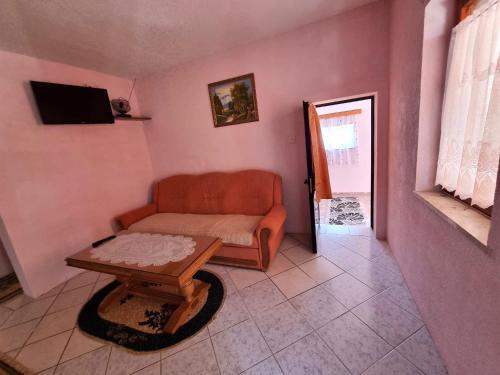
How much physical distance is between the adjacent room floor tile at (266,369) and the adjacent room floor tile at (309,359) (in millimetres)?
36

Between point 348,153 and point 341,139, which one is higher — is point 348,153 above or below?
below

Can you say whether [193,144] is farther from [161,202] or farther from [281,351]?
[281,351]

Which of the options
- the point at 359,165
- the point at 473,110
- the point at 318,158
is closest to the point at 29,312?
the point at 318,158

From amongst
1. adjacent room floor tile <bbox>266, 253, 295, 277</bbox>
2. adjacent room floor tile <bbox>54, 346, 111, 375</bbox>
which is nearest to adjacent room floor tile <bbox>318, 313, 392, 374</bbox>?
adjacent room floor tile <bbox>266, 253, 295, 277</bbox>

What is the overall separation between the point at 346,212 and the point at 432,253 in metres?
2.52

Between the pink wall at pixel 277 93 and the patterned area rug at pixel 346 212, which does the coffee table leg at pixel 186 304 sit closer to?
the pink wall at pixel 277 93

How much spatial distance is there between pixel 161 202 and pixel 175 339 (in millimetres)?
2273

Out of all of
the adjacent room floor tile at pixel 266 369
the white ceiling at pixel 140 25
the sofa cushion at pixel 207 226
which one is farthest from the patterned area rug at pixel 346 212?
the white ceiling at pixel 140 25

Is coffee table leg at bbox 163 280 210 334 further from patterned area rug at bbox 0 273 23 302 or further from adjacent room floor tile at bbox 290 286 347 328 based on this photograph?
patterned area rug at bbox 0 273 23 302

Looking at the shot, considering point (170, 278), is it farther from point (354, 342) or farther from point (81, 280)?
point (81, 280)

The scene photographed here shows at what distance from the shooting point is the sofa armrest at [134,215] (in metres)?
2.94

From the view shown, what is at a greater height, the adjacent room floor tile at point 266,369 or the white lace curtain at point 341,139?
the white lace curtain at point 341,139

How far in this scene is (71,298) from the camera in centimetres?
222

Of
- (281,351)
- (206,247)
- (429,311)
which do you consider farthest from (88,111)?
(429,311)
